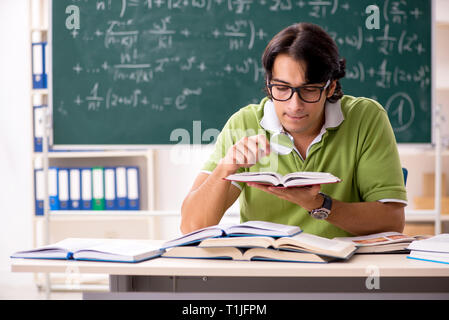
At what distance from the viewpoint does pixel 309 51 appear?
152cm

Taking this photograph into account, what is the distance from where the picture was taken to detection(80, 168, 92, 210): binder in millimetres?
3303

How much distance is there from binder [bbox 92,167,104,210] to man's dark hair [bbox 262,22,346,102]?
197cm

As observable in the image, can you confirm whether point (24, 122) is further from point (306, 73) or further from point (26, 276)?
point (306, 73)

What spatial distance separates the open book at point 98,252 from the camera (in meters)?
1.21

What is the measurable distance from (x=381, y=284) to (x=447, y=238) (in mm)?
210

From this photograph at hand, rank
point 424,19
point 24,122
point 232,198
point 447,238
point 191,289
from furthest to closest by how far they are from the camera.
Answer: point 24,122
point 424,19
point 232,198
point 191,289
point 447,238

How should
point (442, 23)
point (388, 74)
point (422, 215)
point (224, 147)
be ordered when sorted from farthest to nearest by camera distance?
1. point (442, 23)
2. point (422, 215)
3. point (388, 74)
4. point (224, 147)

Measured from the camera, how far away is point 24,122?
367 centimetres

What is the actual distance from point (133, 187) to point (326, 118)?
1890 mm

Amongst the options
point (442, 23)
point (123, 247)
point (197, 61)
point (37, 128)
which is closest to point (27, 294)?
point (37, 128)

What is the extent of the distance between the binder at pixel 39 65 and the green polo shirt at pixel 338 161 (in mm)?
1969

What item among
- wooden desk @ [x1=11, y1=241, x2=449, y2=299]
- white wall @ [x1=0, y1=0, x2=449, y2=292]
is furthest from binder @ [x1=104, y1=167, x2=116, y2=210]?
wooden desk @ [x1=11, y1=241, x2=449, y2=299]

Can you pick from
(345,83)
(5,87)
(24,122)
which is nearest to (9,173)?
(24,122)

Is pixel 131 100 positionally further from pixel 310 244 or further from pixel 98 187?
pixel 310 244
